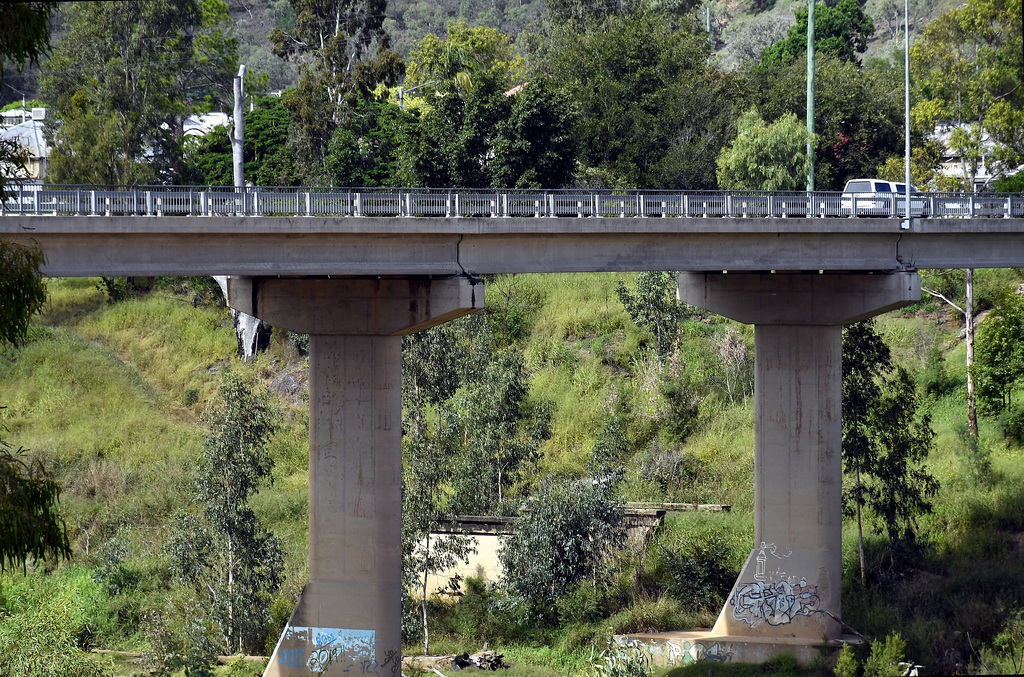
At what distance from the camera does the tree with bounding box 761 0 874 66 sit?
276 feet

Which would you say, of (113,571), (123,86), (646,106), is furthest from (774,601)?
(123,86)

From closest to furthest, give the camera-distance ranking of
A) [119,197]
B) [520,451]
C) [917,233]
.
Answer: [119,197] → [917,233] → [520,451]

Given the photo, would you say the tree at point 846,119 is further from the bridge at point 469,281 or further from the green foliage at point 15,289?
the green foliage at point 15,289

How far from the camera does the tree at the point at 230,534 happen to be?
3441cm

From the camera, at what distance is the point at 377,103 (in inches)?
2633

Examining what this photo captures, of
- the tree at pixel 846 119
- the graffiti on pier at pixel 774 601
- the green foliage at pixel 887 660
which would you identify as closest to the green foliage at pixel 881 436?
the graffiti on pier at pixel 774 601

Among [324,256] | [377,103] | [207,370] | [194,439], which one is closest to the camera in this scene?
[324,256]

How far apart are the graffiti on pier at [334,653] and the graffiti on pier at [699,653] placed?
28.1 feet

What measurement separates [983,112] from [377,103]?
1351 inches

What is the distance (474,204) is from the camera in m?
30.5

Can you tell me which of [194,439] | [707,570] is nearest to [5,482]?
[707,570]

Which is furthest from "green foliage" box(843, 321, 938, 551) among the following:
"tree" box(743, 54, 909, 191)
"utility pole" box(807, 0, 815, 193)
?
"tree" box(743, 54, 909, 191)

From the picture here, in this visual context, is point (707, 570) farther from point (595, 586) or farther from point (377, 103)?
point (377, 103)

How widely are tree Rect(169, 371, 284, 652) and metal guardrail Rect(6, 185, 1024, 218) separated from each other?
7033 mm
